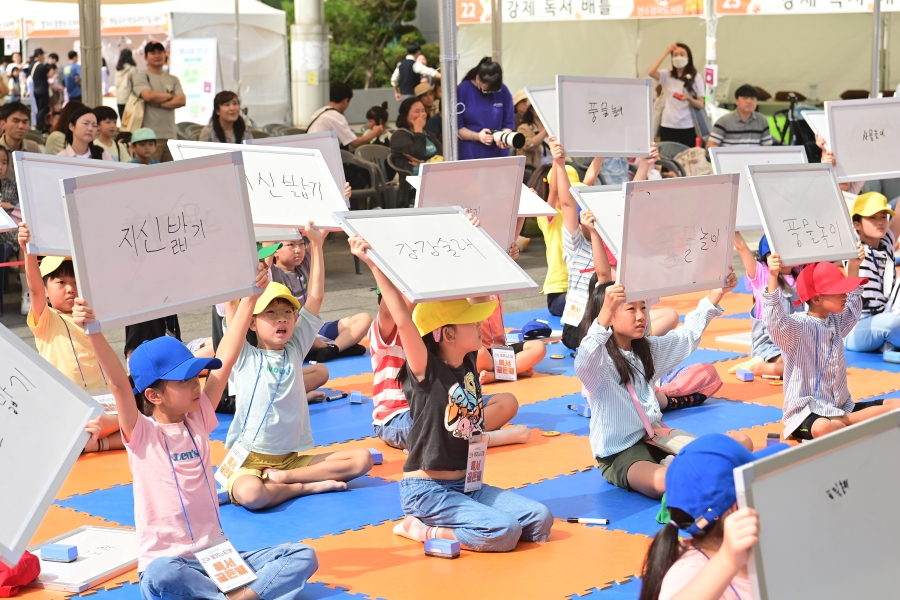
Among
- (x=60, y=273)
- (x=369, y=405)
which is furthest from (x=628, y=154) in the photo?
(x=60, y=273)

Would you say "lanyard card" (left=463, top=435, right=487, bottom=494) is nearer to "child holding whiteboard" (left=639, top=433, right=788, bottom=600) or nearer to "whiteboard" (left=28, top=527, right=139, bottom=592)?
"whiteboard" (left=28, top=527, right=139, bottom=592)

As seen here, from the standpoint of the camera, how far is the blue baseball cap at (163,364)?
429cm

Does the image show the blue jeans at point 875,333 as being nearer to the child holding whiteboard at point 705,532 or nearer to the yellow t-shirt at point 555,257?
the yellow t-shirt at point 555,257

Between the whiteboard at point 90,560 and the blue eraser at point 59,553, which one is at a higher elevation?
the blue eraser at point 59,553

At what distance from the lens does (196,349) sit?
314 inches

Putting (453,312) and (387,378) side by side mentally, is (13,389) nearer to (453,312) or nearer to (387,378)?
(453,312)

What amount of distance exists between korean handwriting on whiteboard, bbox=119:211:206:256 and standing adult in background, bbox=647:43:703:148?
1189 cm

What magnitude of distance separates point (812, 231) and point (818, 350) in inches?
26.0

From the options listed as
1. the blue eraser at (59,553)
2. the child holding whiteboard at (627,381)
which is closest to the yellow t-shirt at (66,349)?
the blue eraser at (59,553)

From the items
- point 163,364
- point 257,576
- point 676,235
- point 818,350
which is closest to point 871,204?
point 818,350

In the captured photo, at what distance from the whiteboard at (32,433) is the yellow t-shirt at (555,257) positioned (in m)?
5.75

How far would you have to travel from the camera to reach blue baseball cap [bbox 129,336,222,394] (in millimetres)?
4289

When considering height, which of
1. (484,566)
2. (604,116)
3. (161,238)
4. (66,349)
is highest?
(604,116)

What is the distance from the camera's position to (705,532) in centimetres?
283
